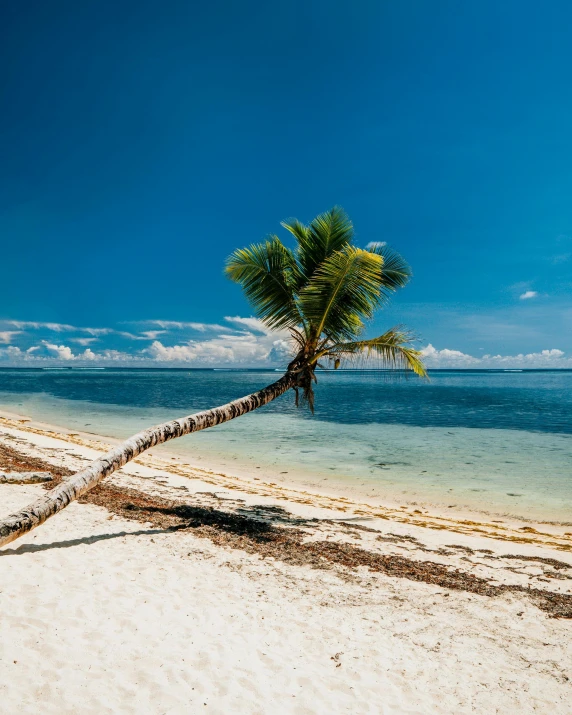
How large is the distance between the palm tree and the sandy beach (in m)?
1.88

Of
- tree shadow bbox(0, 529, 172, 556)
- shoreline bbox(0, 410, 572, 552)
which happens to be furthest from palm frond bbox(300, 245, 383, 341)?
tree shadow bbox(0, 529, 172, 556)

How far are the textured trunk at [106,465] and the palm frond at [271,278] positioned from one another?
1.78 metres

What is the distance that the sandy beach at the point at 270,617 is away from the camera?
3807 mm

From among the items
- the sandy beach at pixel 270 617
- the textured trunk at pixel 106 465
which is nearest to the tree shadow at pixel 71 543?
the sandy beach at pixel 270 617

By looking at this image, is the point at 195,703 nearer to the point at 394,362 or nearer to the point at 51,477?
the point at 394,362

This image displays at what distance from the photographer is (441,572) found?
688 centimetres

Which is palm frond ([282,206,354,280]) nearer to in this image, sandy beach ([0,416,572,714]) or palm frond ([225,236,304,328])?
palm frond ([225,236,304,328])

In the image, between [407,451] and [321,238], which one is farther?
[407,451]

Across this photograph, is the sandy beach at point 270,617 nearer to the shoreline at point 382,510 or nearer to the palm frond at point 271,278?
the shoreline at point 382,510

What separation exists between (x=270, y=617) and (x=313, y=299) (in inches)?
222

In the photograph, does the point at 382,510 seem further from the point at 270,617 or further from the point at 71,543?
the point at 71,543

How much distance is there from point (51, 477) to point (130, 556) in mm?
5424

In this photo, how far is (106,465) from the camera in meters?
6.94

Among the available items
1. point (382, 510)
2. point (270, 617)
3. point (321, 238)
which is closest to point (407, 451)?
point (382, 510)
